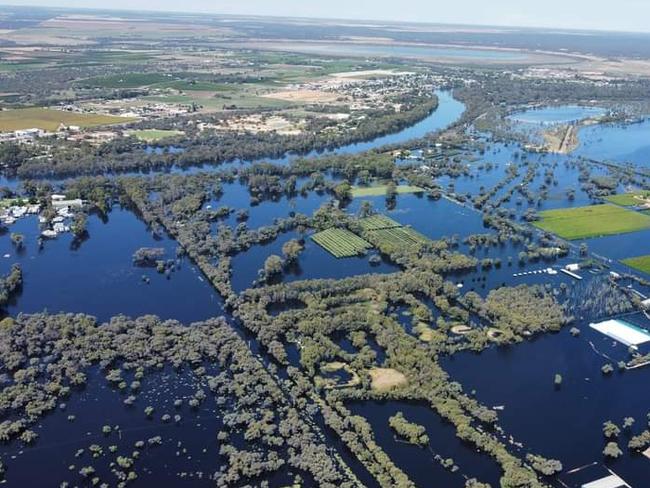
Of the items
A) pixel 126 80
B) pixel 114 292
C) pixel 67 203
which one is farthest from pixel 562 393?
pixel 126 80

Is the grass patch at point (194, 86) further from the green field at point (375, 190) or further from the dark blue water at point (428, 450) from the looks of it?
the dark blue water at point (428, 450)

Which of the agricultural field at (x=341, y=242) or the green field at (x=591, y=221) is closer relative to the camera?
the agricultural field at (x=341, y=242)

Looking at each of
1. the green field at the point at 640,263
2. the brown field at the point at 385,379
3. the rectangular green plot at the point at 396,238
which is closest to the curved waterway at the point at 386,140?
the rectangular green plot at the point at 396,238

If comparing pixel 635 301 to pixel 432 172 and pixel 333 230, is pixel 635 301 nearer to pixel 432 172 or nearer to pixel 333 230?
pixel 333 230

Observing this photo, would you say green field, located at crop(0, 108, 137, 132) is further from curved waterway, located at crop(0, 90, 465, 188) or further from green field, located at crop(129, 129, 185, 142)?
curved waterway, located at crop(0, 90, 465, 188)

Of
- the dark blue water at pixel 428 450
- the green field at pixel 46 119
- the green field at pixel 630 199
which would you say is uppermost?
the green field at pixel 630 199

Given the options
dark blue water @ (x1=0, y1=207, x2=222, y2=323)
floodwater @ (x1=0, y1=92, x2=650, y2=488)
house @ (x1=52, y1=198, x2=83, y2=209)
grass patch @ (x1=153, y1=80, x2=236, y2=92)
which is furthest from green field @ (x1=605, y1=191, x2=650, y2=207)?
grass patch @ (x1=153, y1=80, x2=236, y2=92)
